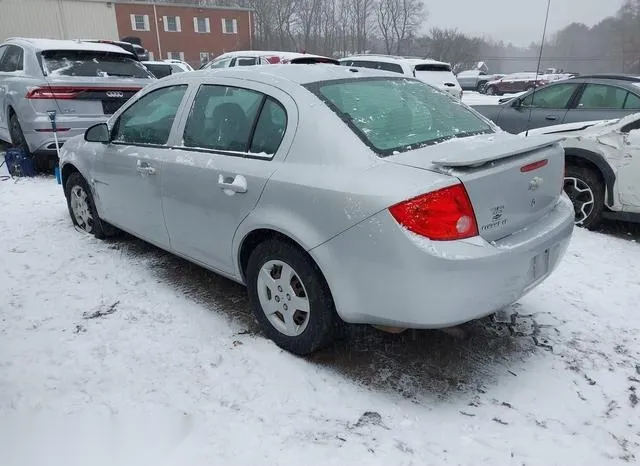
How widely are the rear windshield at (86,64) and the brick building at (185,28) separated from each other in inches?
1515

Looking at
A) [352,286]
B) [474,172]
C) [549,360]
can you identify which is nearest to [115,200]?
[352,286]

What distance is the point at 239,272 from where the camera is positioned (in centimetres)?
321

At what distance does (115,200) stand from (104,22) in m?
36.5

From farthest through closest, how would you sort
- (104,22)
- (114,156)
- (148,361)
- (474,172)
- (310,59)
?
(104,22) → (310,59) → (114,156) → (148,361) → (474,172)

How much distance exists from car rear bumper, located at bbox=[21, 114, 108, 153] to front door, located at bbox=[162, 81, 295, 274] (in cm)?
401

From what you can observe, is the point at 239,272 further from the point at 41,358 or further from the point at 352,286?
the point at 41,358

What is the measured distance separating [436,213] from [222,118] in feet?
5.35

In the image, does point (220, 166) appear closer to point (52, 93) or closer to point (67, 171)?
point (67, 171)

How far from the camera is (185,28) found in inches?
1839

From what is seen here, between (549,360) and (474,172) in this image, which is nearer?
(474,172)

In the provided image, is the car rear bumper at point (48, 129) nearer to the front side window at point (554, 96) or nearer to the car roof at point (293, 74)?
the car roof at point (293, 74)

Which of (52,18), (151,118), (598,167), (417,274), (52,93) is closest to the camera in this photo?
(417,274)

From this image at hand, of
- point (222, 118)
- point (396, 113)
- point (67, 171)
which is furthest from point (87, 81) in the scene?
point (396, 113)

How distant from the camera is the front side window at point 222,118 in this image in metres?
3.09
